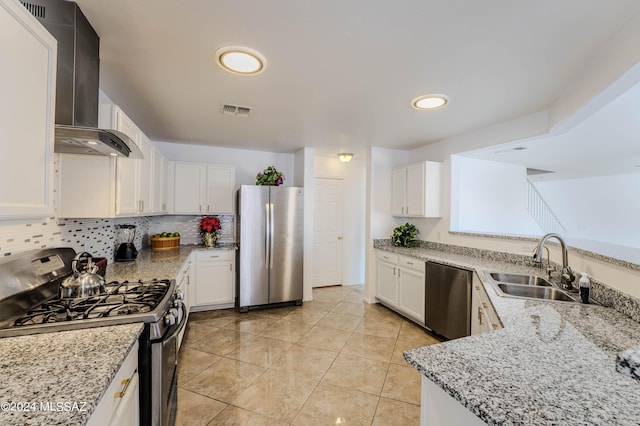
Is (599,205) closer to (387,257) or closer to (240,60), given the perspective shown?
(387,257)

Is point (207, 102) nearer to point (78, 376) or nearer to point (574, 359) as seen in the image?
point (78, 376)

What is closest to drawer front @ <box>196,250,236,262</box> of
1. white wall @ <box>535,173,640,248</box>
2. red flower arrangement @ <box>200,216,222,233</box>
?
red flower arrangement @ <box>200,216,222,233</box>

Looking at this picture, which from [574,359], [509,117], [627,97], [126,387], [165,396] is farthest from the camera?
[509,117]

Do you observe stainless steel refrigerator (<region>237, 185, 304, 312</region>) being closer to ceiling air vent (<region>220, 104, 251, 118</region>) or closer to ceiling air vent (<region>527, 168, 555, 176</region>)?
ceiling air vent (<region>220, 104, 251, 118</region>)

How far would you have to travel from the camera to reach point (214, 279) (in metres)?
3.63

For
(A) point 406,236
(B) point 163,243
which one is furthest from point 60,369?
(A) point 406,236

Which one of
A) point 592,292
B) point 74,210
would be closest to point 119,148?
point 74,210

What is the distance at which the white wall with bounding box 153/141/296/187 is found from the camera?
4016mm

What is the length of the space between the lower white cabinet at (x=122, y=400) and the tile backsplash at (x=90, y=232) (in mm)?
970

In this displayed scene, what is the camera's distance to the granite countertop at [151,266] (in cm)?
209

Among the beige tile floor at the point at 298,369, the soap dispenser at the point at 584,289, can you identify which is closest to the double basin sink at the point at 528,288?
the soap dispenser at the point at 584,289

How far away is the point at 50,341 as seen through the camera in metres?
1.02

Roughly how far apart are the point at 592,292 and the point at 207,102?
317 cm

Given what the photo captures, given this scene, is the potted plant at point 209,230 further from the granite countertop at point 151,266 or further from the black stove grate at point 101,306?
the black stove grate at point 101,306
